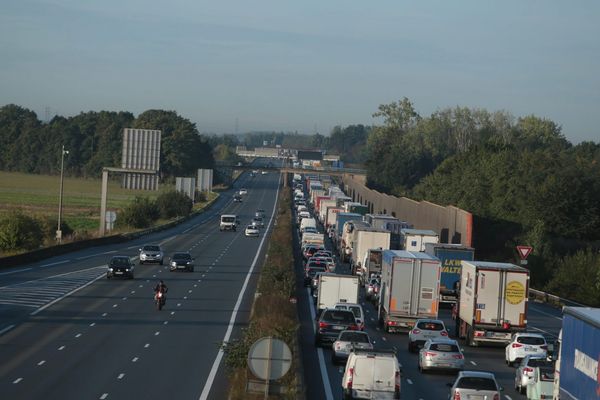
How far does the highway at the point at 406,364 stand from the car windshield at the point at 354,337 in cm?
86

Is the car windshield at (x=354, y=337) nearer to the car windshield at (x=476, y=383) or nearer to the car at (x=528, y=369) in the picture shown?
the car at (x=528, y=369)

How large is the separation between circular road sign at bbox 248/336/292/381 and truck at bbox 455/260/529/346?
68.3ft

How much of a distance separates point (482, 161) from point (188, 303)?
7610 cm

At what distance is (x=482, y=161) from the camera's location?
11600cm

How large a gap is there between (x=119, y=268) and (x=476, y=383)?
33053 millimetres

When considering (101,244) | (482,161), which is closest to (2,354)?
(101,244)

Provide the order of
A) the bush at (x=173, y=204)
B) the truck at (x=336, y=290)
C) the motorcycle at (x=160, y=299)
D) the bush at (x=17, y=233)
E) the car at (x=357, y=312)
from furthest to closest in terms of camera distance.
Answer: the bush at (x=173, y=204) → the bush at (x=17, y=233) → the truck at (x=336, y=290) → the motorcycle at (x=160, y=299) → the car at (x=357, y=312)

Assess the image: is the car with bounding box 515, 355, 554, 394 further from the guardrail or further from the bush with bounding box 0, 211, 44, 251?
the bush with bounding box 0, 211, 44, 251

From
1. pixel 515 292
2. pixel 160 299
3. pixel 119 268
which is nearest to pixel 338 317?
pixel 515 292

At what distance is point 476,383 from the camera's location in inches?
898

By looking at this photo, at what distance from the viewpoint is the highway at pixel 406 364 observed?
26125 mm

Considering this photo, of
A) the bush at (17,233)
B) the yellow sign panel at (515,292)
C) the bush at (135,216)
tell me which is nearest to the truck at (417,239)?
the yellow sign panel at (515,292)

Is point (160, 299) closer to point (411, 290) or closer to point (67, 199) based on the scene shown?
point (411, 290)

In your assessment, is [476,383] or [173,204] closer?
[476,383]
